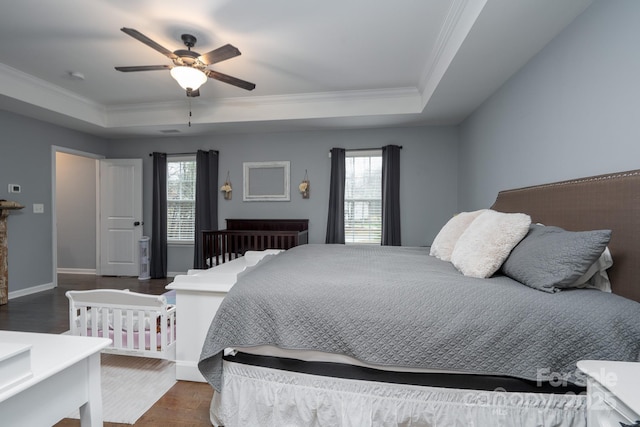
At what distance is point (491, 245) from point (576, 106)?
121 centimetres

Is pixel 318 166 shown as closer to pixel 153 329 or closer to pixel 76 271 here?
pixel 153 329

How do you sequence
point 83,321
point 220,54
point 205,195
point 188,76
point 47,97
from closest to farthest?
1. point 83,321
2. point 220,54
3. point 188,76
4. point 47,97
5. point 205,195

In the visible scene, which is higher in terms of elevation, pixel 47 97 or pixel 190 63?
pixel 47 97

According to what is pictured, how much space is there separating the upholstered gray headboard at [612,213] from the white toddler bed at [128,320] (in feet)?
8.59

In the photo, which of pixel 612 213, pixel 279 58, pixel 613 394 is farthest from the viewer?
pixel 279 58

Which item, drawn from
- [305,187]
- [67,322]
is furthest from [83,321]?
[305,187]

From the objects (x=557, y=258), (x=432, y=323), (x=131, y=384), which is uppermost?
(x=557, y=258)

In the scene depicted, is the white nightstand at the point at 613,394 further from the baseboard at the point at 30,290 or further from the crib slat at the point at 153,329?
the baseboard at the point at 30,290

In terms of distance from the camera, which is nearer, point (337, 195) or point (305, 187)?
point (337, 195)

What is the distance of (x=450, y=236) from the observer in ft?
7.04

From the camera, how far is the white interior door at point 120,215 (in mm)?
5043

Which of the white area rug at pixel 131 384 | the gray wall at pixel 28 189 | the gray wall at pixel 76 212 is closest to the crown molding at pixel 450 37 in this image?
the white area rug at pixel 131 384

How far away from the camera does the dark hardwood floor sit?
5.27ft

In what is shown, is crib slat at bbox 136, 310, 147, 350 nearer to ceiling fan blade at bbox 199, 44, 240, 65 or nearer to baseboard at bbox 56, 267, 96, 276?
ceiling fan blade at bbox 199, 44, 240, 65
